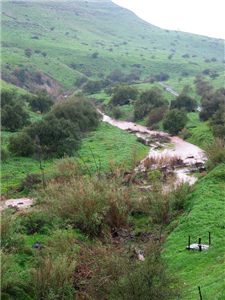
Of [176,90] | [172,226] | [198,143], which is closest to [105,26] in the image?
[176,90]

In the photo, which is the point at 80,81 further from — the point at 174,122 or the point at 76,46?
the point at 174,122

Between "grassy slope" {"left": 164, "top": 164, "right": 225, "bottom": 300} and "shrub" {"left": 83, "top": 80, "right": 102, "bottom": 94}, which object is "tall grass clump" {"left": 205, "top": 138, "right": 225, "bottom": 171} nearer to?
"grassy slope" {"left": 164, "top": 164, "right": 225, "bottom": 300}

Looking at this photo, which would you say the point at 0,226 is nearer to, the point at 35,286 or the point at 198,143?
the point at 35,286

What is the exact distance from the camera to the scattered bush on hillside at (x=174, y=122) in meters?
43.2

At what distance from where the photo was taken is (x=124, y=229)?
1275 cm

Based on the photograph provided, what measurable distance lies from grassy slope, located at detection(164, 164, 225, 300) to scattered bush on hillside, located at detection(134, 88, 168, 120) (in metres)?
39.2

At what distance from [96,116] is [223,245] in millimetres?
37482

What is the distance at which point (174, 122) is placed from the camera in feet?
142

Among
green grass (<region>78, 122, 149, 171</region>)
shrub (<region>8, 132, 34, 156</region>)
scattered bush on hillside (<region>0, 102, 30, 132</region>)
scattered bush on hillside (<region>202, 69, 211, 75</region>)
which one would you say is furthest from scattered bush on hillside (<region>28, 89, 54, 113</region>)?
scattered bush on hillside (<region>202, 69, 211, 75</region>)

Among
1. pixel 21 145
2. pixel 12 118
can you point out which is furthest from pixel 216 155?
pixel 12 118

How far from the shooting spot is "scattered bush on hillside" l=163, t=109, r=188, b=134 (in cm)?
4322

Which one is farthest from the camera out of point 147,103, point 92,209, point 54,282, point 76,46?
point 76,46

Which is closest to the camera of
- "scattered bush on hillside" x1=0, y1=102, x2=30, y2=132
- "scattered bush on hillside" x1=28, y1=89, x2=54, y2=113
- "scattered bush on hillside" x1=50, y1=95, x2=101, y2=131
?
"scattered bush on hillside" x1=0, y1=102, x2=30, y2=132

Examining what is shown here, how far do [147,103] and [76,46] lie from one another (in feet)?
279
